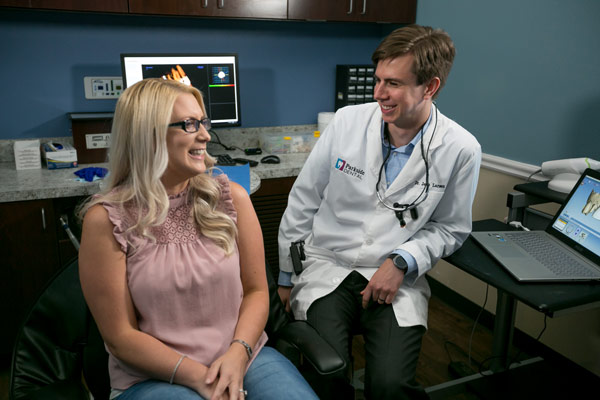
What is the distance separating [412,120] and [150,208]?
2.87ft

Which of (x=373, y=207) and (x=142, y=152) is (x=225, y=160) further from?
(x=142, y=152)

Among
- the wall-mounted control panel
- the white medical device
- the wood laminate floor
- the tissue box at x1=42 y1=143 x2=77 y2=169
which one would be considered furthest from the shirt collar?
the wall-mounted control panel

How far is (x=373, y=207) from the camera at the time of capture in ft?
5.40

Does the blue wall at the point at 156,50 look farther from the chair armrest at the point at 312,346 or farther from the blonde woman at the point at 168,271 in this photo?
the chair armrest at the point at 312,346

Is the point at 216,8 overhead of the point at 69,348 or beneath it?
overhead

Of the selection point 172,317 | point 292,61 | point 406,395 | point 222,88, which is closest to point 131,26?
point 222,88

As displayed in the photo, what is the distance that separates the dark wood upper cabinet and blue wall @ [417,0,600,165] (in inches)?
8.7

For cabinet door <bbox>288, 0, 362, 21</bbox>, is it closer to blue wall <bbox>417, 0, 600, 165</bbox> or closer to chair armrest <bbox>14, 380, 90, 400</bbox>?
blue wall <bbox>417, 0, 600, 165</bbox>

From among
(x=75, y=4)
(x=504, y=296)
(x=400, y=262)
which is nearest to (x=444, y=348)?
(x=504, y=296)

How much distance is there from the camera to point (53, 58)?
2.57m

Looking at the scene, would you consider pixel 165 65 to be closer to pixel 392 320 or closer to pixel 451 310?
pixel 392 320

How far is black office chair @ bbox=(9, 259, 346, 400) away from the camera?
3.74ft

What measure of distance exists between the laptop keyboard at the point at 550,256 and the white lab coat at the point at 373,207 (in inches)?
8.1

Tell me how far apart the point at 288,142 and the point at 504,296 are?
1510 mm
